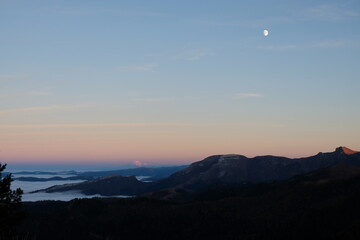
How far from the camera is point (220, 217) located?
195625 mm

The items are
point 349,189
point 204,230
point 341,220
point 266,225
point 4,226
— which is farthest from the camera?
point 349,189

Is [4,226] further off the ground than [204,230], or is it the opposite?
[4,226]

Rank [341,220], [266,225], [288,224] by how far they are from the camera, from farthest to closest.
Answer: [266,225] → [288,224] → [341,220]

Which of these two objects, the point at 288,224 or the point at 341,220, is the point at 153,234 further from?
the point at 341,220

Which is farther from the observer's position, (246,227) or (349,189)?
(349,189)

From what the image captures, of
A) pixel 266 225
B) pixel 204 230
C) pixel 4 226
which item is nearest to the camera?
pixel 4 226

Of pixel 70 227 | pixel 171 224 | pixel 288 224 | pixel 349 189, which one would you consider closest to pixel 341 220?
pixel 288 224

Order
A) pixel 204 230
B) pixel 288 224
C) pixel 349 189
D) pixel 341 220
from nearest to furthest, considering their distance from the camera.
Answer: pixel 341 220 → pixel 288 224 → pixel 204 230 → pixel 349 189

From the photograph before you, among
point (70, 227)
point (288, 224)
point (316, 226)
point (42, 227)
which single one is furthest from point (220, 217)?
point (42, 227)

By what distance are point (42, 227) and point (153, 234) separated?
57411 mm

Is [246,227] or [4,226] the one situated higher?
[4,226]

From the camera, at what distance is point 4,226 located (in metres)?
70.0

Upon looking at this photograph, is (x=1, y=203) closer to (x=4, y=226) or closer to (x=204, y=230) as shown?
(x=4, y=226)

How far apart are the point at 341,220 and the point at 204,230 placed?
6200 centimetres
